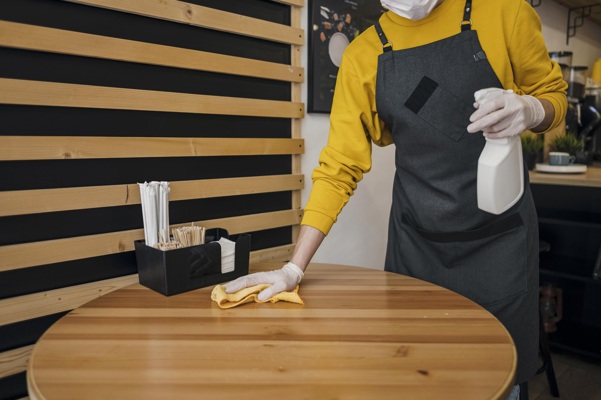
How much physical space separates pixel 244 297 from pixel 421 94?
29.0 inches

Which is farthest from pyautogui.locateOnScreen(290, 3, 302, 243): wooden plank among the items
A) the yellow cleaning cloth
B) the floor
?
the floor

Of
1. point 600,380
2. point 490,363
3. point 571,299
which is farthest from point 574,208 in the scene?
point 490,363

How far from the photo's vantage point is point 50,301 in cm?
141

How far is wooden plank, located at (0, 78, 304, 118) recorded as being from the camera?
132 cm

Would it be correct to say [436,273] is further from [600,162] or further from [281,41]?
[600,162]

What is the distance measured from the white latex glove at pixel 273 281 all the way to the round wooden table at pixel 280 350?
0.04 meters

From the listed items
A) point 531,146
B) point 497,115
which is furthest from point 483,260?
point 531,146

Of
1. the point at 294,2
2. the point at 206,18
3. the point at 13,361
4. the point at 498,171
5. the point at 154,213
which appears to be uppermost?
the point at 294,2

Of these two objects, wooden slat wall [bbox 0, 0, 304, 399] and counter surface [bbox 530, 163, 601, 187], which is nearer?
wooden slat wall [bbox 0, 0, 304, 399]

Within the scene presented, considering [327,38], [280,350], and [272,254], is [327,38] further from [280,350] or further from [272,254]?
[280,350]

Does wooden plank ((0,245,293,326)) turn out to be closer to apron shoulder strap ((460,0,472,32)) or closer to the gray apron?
the gray apron

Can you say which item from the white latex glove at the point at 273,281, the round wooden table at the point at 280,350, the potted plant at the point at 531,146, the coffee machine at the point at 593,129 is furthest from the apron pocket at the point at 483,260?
the coffee machine at the point at 593,129

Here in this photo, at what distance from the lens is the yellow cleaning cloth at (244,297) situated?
1.13 meters

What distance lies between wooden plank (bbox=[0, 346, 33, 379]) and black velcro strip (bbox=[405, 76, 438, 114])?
127 centimetres
